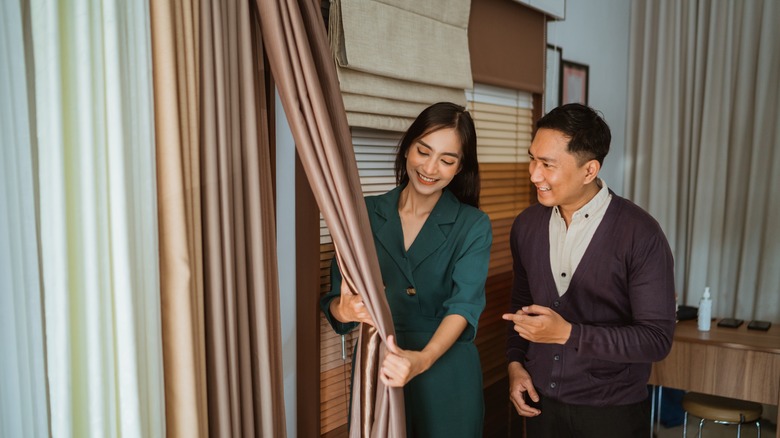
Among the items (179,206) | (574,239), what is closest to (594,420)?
(574,239)

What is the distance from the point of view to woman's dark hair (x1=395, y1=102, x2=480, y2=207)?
1512 millimetres

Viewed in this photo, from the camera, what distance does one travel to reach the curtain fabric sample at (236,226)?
1194 millimetres

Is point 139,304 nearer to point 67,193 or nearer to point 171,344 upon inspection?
point 171,344

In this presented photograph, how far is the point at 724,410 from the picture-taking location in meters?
2.61

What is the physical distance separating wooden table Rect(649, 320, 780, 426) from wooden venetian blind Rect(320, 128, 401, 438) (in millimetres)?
1493

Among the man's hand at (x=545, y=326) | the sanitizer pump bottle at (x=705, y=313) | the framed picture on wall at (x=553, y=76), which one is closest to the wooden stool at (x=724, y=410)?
the sanitizer pump bottle at (x=705, y=313)

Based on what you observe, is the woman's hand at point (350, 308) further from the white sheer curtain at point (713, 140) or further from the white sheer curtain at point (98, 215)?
the white sheer curtain at point (713, 140)

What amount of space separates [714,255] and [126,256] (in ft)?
10.8

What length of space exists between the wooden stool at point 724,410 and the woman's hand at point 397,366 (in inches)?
72.6

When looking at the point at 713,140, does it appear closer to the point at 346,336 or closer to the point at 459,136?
the point at 459,136

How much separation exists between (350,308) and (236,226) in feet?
1.08

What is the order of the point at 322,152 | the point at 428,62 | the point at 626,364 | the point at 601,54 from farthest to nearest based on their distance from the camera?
the point at 601,54, the point at 428,62, the point at 626,364, the point at 322,152

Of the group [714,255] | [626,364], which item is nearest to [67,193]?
[626,364]

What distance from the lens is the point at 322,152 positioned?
1.27 m
